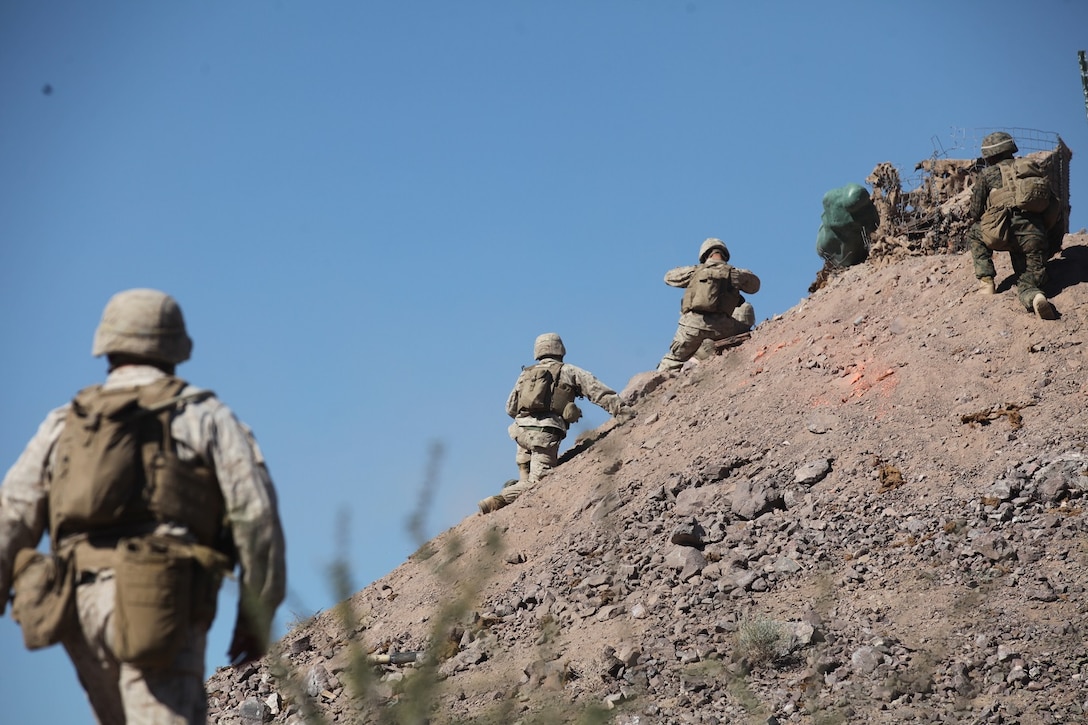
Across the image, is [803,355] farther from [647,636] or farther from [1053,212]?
[647,636]

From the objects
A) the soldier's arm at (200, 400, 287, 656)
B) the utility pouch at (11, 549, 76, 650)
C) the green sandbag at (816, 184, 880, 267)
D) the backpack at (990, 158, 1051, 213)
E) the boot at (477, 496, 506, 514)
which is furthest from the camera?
the green sandbag at (816, 184, 880, 267)

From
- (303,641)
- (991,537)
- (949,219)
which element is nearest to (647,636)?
(991,537)

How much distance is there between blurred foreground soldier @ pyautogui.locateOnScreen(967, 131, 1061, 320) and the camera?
12195mm

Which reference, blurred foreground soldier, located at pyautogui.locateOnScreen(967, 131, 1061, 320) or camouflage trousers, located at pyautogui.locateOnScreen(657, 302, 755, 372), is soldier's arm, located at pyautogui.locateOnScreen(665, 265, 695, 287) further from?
blurred foreground soldier, located at pyautogui.locateOnScreen(967, 131, 1061, 320)

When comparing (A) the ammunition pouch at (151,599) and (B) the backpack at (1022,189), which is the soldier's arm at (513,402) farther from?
(A) the ammunition pouch at (151,599)

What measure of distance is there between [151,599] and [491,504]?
395 inches

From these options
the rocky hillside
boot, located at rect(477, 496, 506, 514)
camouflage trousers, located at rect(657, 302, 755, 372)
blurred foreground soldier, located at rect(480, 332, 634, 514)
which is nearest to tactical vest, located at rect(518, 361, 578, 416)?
blurred foreground soldier, located at rect(480, 332, 634, 514)

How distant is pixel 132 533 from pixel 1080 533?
7.66m

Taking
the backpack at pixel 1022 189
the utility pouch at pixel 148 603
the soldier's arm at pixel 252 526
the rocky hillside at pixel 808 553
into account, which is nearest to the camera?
the utility pouch at pixel 148 603

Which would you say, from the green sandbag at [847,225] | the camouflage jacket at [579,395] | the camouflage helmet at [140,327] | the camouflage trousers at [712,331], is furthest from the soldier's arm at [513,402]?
the camouflage helmet at [140,327]

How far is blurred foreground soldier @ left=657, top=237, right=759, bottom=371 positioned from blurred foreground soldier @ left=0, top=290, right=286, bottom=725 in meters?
11.2

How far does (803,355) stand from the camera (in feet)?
45.9

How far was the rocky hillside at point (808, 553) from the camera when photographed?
898 centimetres

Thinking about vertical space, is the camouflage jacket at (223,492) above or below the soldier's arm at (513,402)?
below
